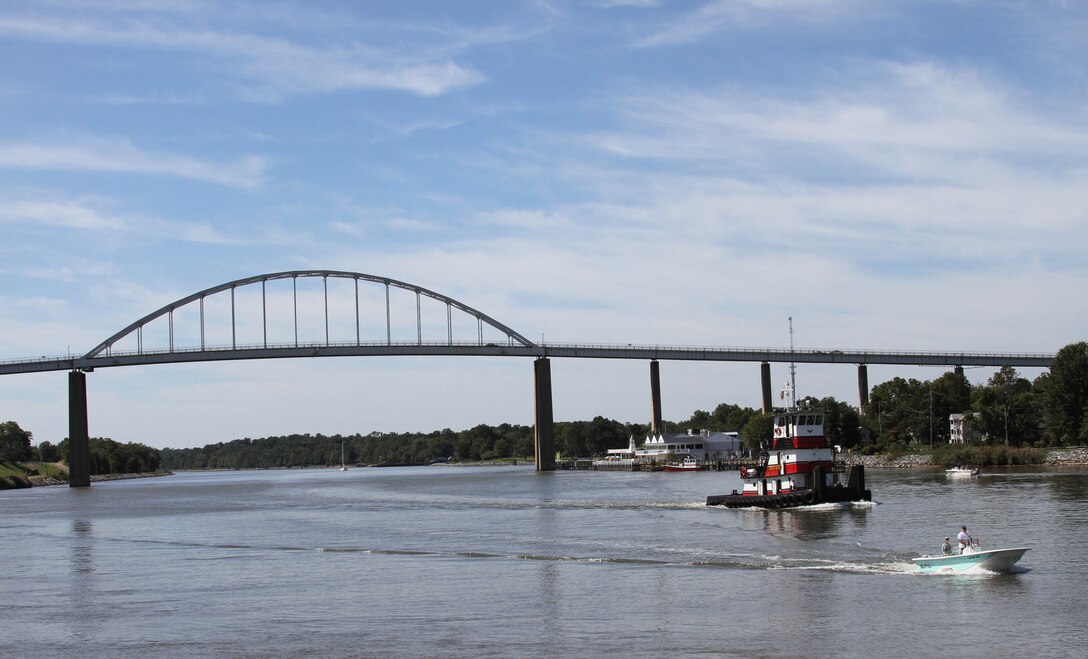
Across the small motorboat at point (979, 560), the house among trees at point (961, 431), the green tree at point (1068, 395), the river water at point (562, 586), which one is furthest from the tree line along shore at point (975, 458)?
the small motorboat at point (979, 560)

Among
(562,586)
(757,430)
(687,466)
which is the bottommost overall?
(687,466)

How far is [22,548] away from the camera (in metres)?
57.2

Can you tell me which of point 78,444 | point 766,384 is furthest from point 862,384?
point 78,444

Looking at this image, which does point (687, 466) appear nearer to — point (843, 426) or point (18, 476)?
point (843, 426)

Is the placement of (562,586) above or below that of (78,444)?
below

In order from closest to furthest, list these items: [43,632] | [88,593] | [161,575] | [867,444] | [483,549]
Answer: [43,632]
[88,593]
[161,575]
[483,549]
[867,444]

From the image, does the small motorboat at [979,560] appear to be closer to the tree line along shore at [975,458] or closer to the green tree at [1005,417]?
the tree line along shore at [975,458]

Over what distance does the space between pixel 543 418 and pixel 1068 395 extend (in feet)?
227

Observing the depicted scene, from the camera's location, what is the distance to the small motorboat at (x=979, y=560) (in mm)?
36281

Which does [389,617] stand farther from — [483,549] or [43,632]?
[483,549]

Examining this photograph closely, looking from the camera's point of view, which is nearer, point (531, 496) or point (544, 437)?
point (531, 496)

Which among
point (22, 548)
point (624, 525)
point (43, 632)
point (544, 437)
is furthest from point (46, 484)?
point (43, 632)

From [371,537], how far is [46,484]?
143m

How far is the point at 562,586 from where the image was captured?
122 ft
